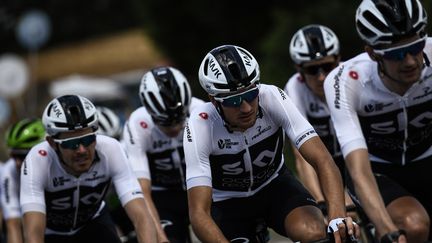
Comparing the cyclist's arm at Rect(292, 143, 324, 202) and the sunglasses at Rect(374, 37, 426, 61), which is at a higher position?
the sunglasses at Rect(374, 37, 426, 61)

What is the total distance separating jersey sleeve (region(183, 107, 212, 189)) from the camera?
649 centimetres

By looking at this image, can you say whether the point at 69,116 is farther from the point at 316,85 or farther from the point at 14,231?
the point at 316,85

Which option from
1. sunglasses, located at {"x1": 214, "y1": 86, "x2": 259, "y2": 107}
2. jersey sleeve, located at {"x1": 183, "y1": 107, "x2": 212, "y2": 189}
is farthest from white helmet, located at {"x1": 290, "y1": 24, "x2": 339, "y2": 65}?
Answer: sunglasses, located at {"x1": 214, "y1": 86, "x2": 259, "y2": 107}

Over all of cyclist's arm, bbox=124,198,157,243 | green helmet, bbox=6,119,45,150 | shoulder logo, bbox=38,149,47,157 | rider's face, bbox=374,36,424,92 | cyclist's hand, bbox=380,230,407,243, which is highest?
rider's face, bbox=374,36,424,92

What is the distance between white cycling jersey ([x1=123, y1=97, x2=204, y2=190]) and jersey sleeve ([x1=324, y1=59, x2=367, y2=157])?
249cm

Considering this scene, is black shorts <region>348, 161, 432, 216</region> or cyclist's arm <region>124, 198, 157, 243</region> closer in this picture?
black shorts <region>348, 161, 432, 216</region>

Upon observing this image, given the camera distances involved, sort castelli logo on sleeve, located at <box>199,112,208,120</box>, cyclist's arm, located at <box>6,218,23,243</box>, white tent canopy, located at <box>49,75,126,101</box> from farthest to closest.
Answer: white tent canopy, located at <box>49,75,126,101</box> → cyclist's arm, located at <box>6,218,23,243</box> → castelli logo on sleeve, located at <box>199,112,208,120</box>

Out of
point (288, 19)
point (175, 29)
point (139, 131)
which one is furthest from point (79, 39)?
point (139, 131)

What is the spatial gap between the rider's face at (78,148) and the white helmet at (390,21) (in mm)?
2425

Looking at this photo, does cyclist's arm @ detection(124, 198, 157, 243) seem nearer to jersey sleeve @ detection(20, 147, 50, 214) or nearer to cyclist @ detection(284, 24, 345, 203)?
jersey sleeve @ detection(20, 147, 50, 214)

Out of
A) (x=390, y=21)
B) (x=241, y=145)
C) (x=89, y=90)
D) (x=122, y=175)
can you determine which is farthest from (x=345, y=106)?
(x=89, y=90)

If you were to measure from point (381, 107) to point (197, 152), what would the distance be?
138 centimetres

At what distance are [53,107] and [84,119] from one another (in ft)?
1.16

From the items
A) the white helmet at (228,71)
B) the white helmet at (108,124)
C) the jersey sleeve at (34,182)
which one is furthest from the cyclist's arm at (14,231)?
the white helmet at (228,71)
